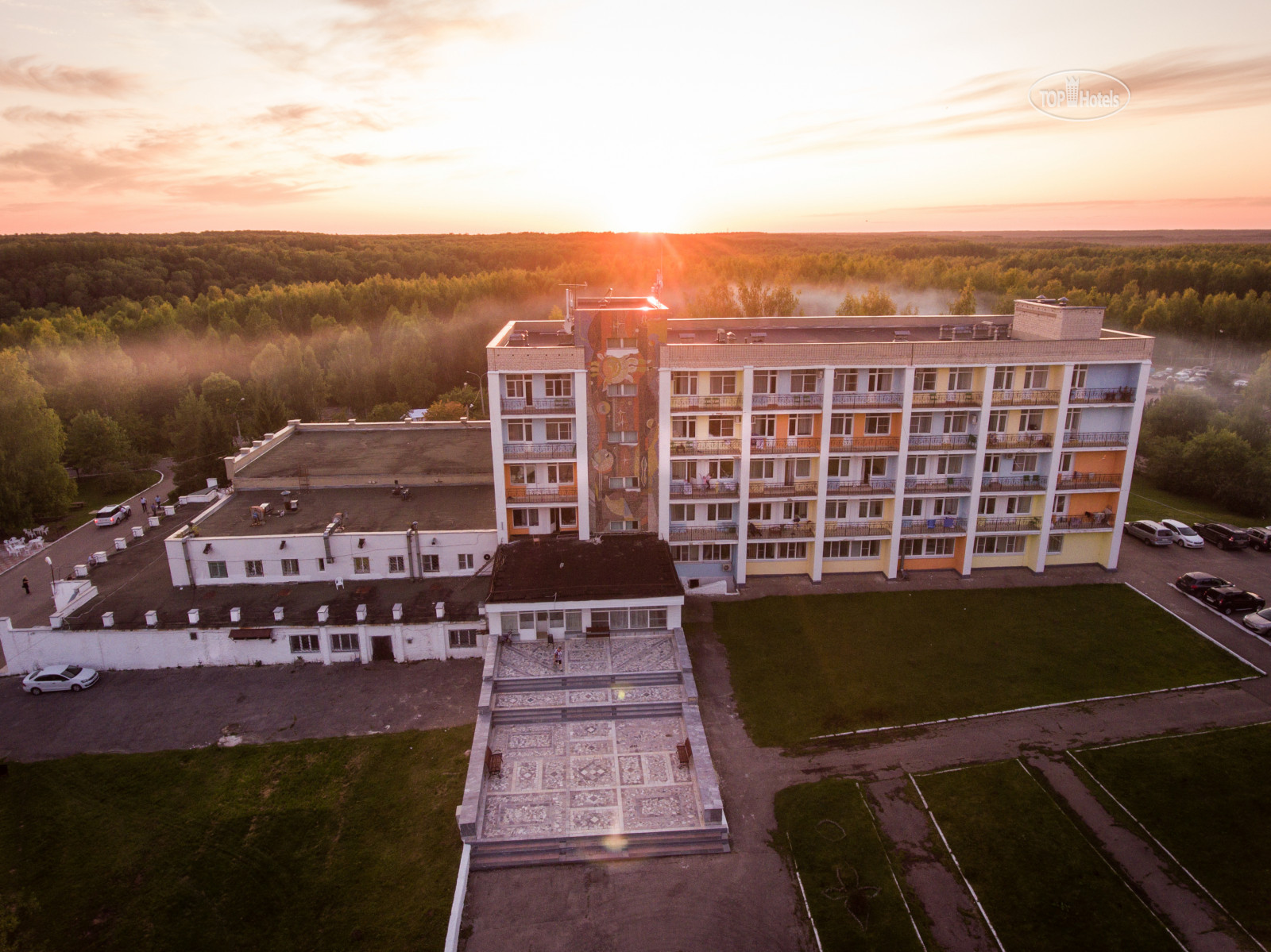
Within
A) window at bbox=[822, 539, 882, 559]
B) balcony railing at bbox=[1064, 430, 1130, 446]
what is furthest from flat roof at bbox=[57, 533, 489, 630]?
balcony railing at bbox=[1064, 430, 1130, 446]

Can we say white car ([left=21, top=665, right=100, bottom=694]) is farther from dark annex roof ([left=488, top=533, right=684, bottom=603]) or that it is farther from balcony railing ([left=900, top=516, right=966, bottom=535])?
balcony railing ([left=900, top=516, right=966, bottom=535])

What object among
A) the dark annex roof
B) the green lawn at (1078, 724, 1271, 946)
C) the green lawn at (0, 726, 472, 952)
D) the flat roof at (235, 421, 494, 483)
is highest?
the flat roof at (235, 421, 494, 483)

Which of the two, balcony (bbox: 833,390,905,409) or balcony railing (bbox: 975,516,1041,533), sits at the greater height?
balcony (bbox: 833,390,905,409)

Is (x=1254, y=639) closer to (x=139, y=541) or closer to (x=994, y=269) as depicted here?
(x=139, y=541)

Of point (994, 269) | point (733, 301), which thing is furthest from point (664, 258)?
point (994, 269)

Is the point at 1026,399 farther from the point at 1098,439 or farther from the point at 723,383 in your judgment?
the point at 723,383

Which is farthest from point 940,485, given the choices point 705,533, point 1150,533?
point 1150,533

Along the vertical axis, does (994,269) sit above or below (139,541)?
above
